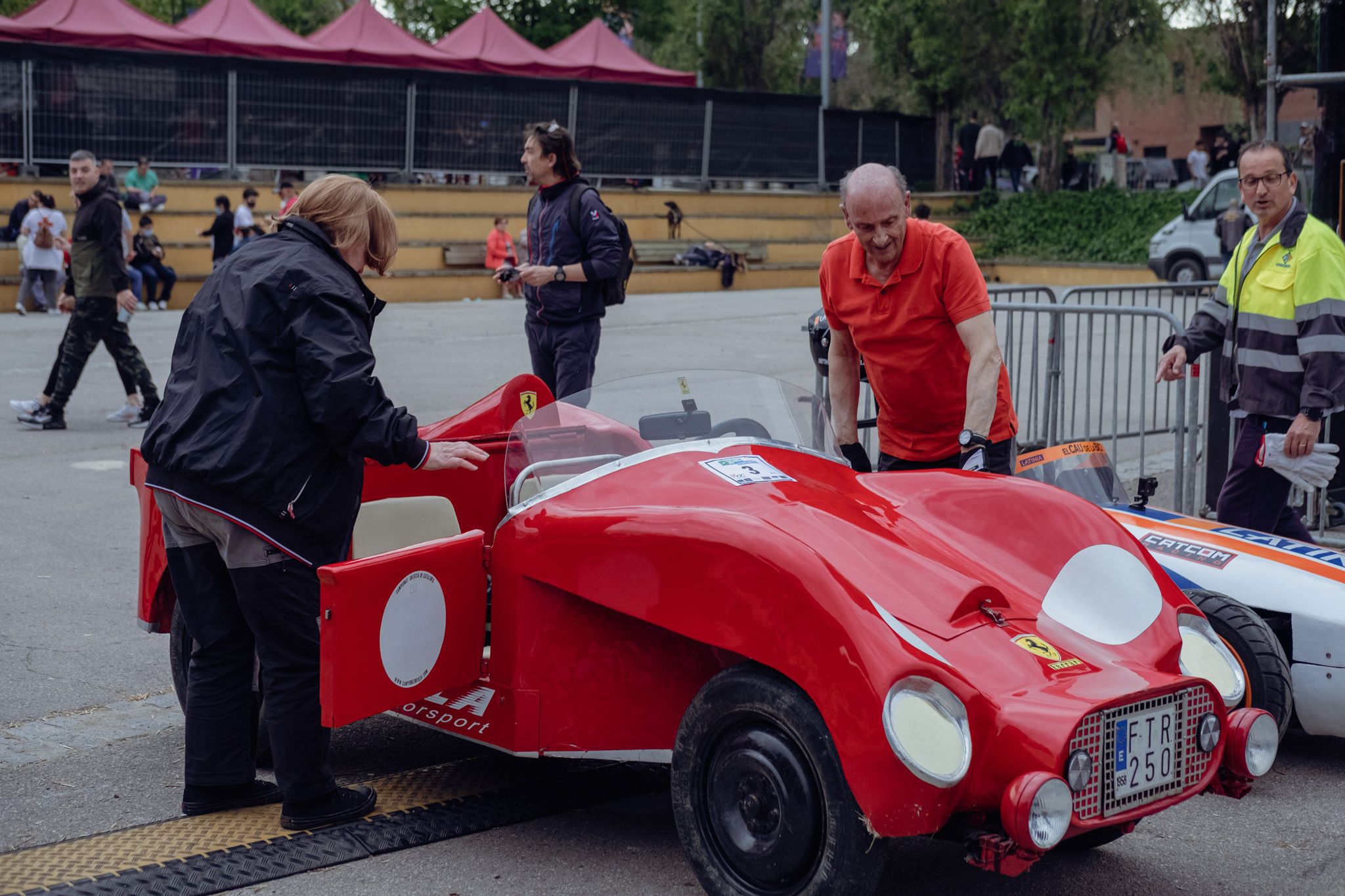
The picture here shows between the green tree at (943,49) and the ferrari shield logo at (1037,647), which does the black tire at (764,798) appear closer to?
the ferrari shield logo at (1037,647)

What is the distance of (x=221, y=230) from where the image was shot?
2078 cm

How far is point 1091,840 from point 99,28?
23.4 metres

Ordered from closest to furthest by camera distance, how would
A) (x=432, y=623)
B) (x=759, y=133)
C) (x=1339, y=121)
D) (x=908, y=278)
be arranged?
(x=432, y=623) → (x=908, y=278) → (x=1339, y=121) → (x=759, y=133)

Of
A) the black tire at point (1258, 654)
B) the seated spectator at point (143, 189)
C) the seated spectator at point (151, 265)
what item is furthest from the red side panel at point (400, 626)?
the seated spectator at point (143, 189)

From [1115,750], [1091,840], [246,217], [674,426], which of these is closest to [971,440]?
[674,426]

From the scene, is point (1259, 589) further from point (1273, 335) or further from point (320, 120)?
point (320, 120)

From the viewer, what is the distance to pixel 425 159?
24188mm

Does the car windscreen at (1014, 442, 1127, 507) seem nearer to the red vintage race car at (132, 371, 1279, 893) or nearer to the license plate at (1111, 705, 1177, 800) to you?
the red vintage race car at (132, 371, 1279, 893)

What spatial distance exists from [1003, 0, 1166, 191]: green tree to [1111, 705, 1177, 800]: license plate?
2868 cm

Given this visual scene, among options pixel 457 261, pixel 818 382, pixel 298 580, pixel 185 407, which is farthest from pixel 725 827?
pixel 457 261

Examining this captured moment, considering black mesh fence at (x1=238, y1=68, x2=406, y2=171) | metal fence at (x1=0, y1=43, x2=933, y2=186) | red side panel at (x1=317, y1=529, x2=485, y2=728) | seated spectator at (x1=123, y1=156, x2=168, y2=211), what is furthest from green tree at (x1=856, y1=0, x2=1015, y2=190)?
red side panel at (x1=317, y1=529, x2=485, y2=728)

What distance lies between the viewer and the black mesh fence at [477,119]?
2408 centimetres

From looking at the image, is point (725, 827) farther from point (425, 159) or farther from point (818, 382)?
point (425, 159)

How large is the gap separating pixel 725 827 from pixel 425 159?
72.8 ft
